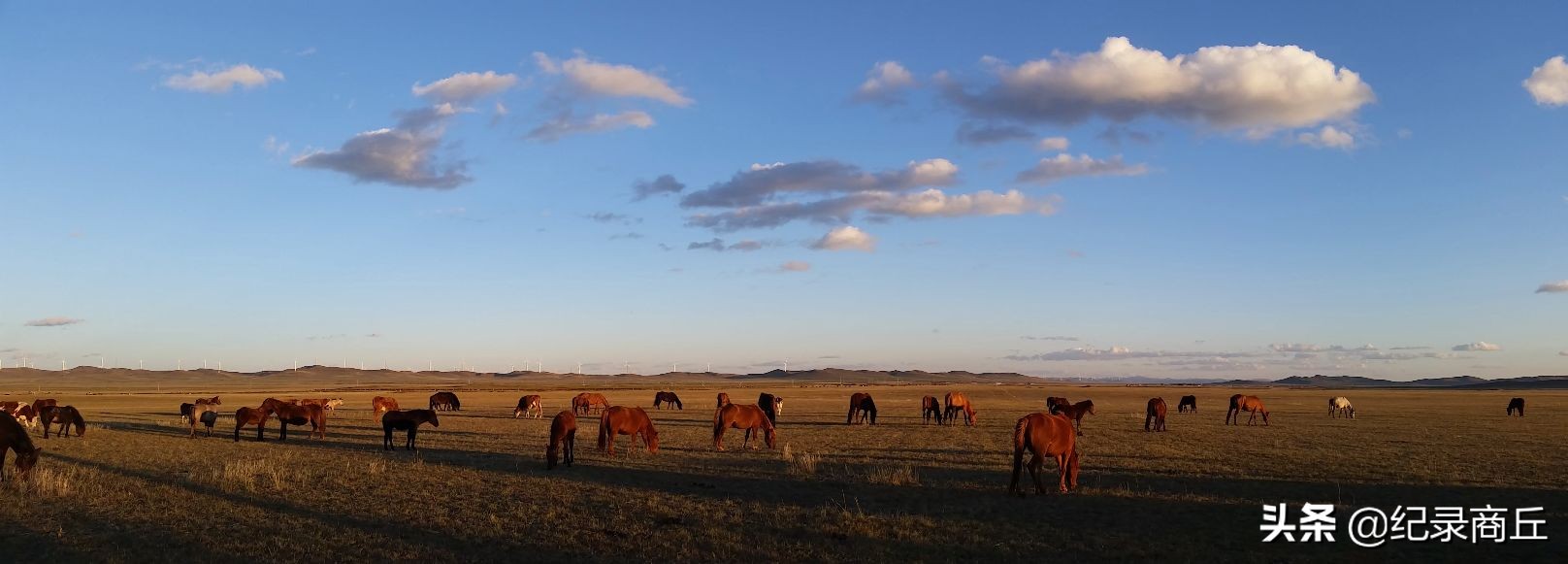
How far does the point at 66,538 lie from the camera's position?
11.4 meters

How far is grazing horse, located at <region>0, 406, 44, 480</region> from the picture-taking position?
16031mm

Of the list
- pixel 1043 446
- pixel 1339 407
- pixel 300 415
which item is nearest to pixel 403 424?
pixel 300 415

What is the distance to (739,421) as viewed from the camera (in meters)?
23.1

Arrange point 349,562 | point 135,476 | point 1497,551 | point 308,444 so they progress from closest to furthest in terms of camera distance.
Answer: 1. point 349,562
2. point 1497,551
3. point 135,476
4. point 308,444

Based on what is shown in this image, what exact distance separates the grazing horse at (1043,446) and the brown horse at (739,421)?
908 cm

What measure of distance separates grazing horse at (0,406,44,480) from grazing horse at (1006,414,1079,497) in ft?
56.2

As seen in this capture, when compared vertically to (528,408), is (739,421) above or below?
above

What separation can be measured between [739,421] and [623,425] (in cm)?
356

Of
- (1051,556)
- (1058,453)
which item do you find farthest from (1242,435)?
(1051,556)

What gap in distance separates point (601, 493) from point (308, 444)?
1414 centimetres

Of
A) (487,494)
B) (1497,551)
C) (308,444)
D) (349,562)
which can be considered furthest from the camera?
(308,444)

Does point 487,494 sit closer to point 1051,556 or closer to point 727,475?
point 727,475

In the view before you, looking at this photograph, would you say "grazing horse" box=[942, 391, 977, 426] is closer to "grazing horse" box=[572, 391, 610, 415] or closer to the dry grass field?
the dry grass field

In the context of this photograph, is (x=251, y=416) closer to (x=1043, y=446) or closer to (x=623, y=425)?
(x=623, y=425)
